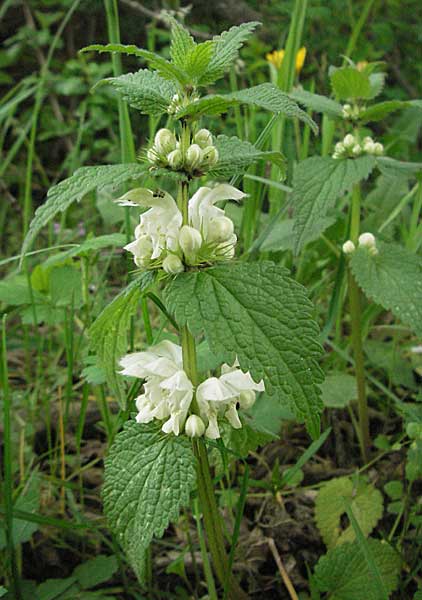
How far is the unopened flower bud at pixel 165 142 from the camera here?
2.22 feet

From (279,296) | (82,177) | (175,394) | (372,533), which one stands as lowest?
(372,533)

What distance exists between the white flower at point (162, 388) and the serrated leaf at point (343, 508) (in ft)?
1.41

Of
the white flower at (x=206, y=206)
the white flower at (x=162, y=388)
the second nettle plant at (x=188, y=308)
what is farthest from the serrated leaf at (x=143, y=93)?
the white flower at (x=162, y=388)

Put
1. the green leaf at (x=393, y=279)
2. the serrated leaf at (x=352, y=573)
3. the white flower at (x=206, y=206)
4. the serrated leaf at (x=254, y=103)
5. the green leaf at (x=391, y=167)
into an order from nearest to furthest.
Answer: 1. the serrated leaf at (x=254, y=103)
2. the white flower at (x=206, y=206)
3. the serrated leaf at (x=352, y=573)
4. the green leaf at (x=393, y=279)
5. the green leaf at (x=391, y=167)

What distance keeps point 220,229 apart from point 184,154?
0.31 ft

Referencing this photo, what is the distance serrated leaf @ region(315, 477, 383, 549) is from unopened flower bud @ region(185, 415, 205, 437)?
41cm

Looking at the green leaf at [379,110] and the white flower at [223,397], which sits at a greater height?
the green leaf at [379,110]

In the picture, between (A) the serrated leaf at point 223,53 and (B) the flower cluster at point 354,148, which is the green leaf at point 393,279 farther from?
(A) the serrated leaf at point 223,53

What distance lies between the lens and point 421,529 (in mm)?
1046

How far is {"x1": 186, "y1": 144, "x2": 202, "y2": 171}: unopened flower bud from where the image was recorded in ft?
2.18

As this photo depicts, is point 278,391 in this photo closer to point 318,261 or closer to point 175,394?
point 175,394

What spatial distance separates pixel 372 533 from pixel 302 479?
0.16 m

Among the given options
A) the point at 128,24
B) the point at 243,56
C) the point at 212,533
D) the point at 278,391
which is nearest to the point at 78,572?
the point at 212,533

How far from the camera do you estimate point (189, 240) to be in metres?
0.68
